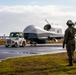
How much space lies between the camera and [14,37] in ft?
161

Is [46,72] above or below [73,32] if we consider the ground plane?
below

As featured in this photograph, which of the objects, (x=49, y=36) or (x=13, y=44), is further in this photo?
(x=49, y=36)

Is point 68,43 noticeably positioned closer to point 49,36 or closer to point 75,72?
point 75,72

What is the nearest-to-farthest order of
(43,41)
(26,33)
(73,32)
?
(73,32) → (26,33) → (43,41)

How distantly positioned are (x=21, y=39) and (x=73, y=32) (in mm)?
34979

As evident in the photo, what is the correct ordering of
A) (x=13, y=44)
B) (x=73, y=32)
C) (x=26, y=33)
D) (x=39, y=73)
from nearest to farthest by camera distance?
1. (x=39, y=73)
2. (x=73, y=32)
3. (x=13, y=44)
4. (x=26, y=33)

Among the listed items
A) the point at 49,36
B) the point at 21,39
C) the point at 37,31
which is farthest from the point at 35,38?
the point at 21,39

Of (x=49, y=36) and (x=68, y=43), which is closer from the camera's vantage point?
(x=68, y=43)

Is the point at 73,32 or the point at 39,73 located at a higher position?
the point at 73,32

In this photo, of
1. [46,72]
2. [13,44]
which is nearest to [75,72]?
[46,72]

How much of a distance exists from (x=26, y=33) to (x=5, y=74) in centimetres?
5680

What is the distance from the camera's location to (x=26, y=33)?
6906 cm

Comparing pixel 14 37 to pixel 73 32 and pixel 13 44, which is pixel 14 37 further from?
pixel 73 32

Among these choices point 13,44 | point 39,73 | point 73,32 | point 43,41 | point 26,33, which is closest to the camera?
point 39,73
